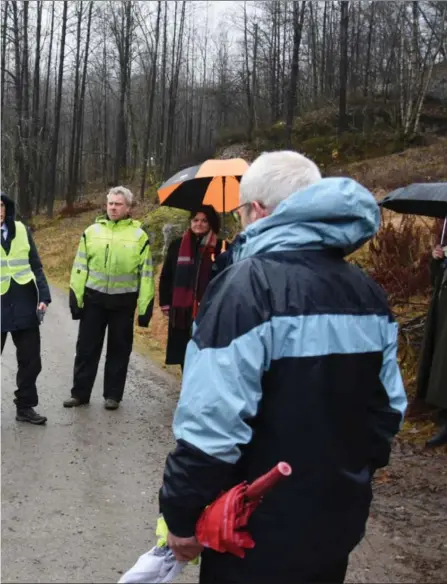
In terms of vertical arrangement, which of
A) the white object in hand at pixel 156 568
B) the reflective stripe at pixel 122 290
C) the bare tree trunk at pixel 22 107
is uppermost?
the bare tree trunk at pixel 22 107

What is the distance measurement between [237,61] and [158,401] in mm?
46856

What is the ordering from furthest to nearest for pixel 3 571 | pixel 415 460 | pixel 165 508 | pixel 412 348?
pixel 412 348, pixel 415 460, pixel 3 571, pixel 165 508

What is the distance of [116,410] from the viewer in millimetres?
6062

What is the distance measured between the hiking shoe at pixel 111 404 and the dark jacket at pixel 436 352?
2815 mm

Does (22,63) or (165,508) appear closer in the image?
(165,508)

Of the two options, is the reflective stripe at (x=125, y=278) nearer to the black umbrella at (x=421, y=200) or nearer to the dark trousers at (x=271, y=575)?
the black umbrella at (x=421, y=200)

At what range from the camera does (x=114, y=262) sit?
5895 mm

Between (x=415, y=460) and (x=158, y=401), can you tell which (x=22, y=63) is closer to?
(x=158, y=401)

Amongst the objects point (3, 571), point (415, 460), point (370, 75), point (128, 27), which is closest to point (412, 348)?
point (415, 460)

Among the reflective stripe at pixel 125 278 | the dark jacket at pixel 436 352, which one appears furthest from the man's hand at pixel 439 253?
the reflective stripe at pixel 125 278

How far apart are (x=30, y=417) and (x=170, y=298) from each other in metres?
1.67

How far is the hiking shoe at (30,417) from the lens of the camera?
5559 millimetres

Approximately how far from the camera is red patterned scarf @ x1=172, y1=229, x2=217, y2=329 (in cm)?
575

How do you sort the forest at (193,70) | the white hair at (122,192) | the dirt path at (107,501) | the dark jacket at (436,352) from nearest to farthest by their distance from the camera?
1. the dirt path at (107,501)
2. the dark jacket at (436,352)
3. the white hair at (122,192)
4. the forest at (193,70)
